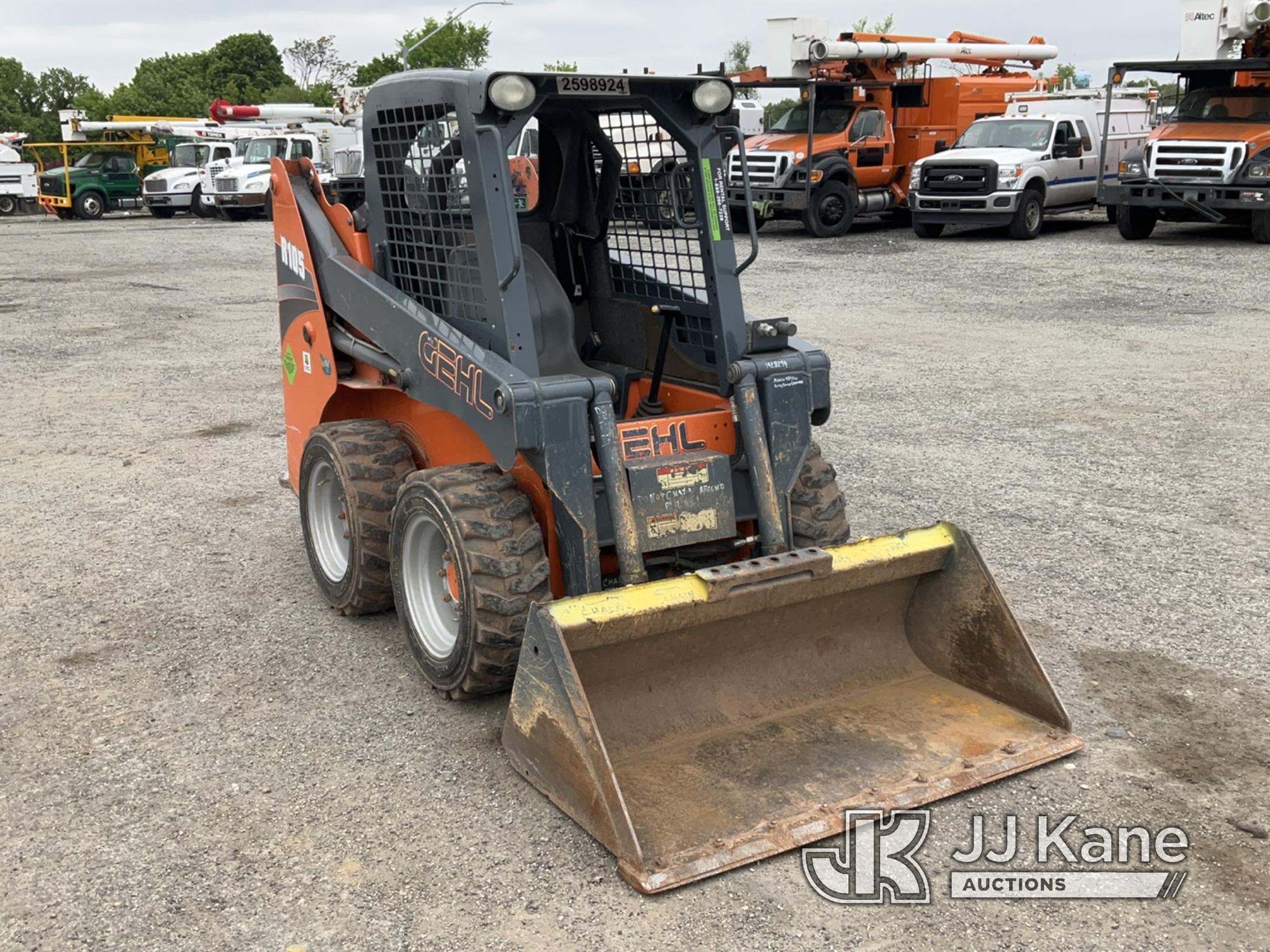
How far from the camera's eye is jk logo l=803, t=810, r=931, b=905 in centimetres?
366

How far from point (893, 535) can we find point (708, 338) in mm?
1137

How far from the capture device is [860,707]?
4602 mm

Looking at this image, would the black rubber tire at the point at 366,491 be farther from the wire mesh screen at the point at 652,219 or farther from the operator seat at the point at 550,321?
the wire mesh screen at the point at 652,219

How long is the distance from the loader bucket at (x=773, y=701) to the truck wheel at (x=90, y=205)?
33.0 meters

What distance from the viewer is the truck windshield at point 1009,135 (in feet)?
68.0

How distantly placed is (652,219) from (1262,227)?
15788 mm

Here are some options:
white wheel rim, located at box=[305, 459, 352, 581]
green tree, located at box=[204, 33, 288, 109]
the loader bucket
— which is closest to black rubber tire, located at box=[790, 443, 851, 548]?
the loader bucket

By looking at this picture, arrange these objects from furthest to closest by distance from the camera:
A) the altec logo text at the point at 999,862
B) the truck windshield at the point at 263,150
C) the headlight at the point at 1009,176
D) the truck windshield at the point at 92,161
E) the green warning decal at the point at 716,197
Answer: the truck windshield at the point at 92,161, the truck windshield at the point at 263,150, the headlight at the point at 1009,176, the green warning decal at the point at 716,197, the altec logo text at the point at 999,862

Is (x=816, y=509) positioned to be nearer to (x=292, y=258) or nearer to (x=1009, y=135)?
(x=292, y=258)

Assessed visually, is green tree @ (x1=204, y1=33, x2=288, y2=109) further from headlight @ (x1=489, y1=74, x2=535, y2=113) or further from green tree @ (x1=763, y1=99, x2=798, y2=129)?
headlight @ (x1=489, y1=74, x2=535, y2=113)

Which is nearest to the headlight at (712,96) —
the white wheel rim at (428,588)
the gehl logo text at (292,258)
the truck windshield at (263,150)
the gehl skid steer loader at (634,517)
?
the gehl skid steer loader at (634,517)

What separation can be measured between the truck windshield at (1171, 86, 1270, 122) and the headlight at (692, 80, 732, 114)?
1612 centimetres

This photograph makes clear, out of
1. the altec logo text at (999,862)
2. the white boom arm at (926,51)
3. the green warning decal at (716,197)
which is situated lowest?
the altec logo text at (999,862)

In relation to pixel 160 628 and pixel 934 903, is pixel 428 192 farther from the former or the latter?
pixel 934 903
